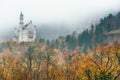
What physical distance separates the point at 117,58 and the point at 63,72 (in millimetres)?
20597

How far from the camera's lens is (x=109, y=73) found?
3524 inches

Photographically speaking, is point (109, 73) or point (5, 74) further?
point (5, 74)

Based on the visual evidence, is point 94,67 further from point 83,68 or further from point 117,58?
point 117,58

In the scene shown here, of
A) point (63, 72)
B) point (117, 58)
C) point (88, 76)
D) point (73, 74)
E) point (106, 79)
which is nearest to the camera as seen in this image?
point (106, 79)

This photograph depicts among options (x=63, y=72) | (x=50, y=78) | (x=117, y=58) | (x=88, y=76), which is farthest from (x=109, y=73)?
(x=63, y=72)

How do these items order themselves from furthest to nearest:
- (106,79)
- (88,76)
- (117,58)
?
(117,58)
(88,76)
(106,79)

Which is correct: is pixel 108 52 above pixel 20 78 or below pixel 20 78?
above

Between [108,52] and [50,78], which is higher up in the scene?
[108,52]

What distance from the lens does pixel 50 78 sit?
351ft

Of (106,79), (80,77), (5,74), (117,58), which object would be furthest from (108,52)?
(5,74)

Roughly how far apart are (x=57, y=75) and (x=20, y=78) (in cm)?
1035

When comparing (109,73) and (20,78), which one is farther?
(20,78)

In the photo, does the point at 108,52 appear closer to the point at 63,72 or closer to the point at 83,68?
the point at 83,68

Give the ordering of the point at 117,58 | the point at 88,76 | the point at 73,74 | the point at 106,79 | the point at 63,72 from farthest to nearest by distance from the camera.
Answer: the point at 63,72
the point at 73,74
the point at 117,58
the point at 88,76
the point at 106,79
